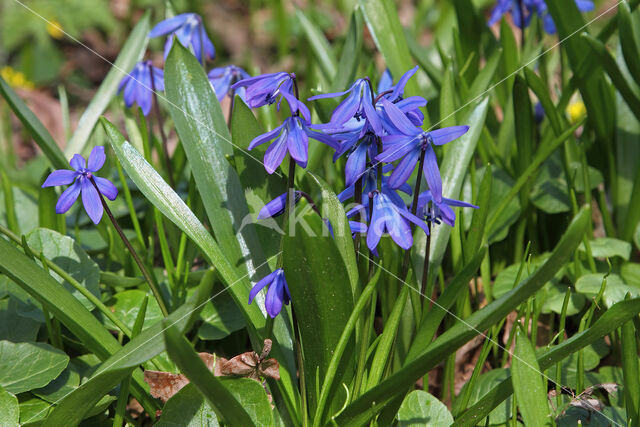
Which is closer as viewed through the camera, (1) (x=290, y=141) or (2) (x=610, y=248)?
(1) (x=290, y=141)

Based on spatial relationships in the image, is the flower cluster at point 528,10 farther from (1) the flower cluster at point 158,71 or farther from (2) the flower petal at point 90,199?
(2) the flower petal at point 90,199

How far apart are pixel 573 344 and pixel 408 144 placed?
1.48ft

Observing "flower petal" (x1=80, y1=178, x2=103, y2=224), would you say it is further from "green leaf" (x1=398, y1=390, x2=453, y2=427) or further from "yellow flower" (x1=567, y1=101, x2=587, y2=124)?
"yellow flower" (x1=567, y1=101, x2=587, y2=124)

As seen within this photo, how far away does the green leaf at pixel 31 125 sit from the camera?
1554 millimetres

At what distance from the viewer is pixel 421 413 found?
4.17 ft

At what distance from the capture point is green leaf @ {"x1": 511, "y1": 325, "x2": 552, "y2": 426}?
1.04 meters

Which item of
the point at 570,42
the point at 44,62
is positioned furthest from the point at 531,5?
the point at 44,62

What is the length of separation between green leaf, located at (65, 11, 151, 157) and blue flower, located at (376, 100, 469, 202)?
1.15 meters

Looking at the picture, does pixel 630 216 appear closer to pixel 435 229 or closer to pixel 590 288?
pixel 590 288

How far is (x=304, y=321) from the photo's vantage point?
45.7 inches

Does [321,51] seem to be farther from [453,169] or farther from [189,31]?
[453,169]

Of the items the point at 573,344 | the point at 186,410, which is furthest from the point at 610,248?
the point at 186,410

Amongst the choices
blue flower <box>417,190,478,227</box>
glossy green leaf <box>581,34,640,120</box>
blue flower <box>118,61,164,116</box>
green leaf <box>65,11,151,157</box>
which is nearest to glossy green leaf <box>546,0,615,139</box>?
glossy green leaf <box>581,34,640,120</box>

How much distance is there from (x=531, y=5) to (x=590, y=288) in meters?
1.23
